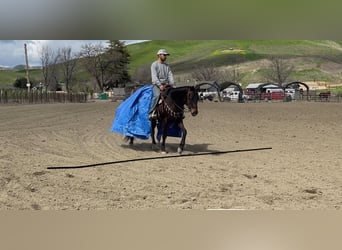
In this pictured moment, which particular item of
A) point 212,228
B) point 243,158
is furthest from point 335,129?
point 212,228

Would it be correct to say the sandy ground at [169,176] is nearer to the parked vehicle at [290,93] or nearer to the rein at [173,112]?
the rein at [173,112]

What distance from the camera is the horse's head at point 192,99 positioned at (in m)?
6.88

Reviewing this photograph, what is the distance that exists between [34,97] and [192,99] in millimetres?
29022

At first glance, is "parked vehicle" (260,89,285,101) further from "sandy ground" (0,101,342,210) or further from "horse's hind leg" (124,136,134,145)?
"horse's hind leg" (124,136,134,145)

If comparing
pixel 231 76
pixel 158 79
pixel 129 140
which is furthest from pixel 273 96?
pixel 158 79

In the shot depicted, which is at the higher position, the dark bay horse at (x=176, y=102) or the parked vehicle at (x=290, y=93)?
the dark bay horse at (x=176, y=102)

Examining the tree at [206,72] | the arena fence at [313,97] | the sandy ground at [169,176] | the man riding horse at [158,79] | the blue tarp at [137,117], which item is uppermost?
the tree at [206,72]

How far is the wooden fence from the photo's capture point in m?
31.2

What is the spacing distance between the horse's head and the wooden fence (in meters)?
26.5

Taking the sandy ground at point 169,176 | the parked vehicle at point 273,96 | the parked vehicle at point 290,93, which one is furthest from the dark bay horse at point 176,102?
the parked vehicle at point 273,96

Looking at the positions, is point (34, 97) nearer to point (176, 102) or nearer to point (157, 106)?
point (157, 106)

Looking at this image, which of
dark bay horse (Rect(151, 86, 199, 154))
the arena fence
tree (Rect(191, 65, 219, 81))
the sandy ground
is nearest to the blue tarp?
dark bay horse (Rect(151, 86, 199, 154))

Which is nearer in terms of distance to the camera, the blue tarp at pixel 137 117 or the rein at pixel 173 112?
the rein at pixel 173 112

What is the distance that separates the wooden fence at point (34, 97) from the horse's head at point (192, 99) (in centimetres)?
2655
